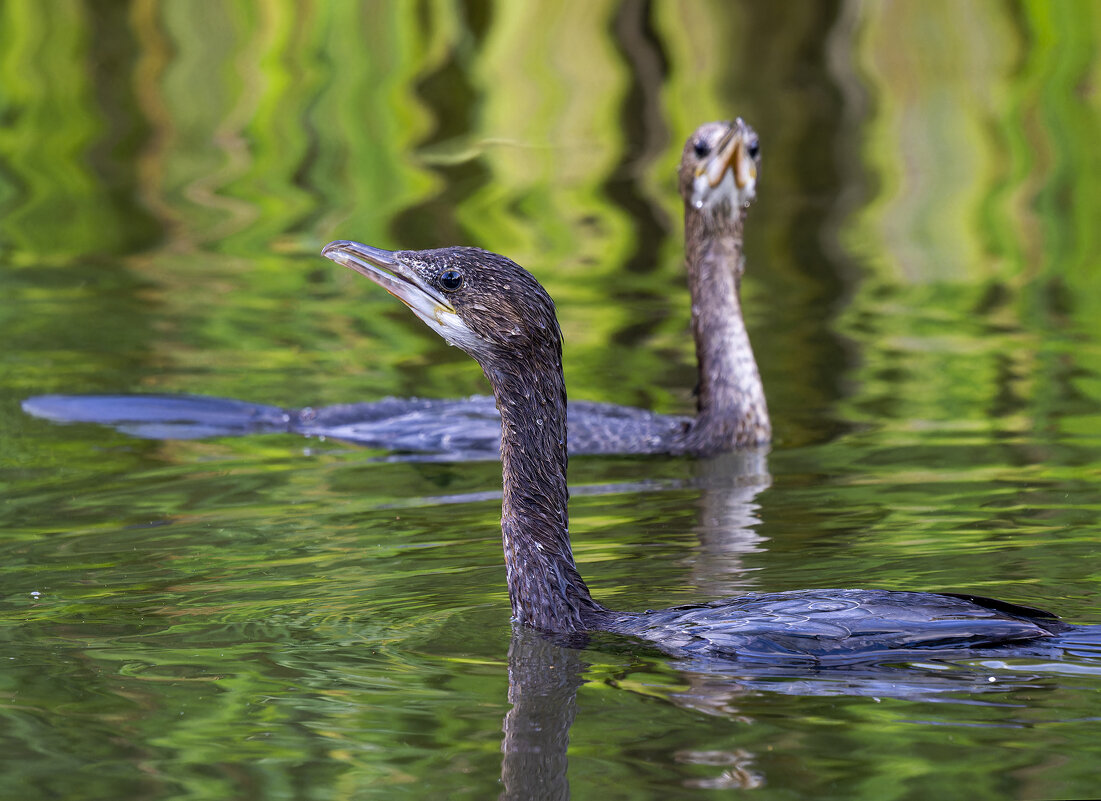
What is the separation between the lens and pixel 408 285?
211 inches

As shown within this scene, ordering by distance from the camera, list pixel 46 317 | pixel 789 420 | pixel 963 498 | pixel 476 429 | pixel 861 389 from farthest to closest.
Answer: pixel 46 317 → pixel 861 389 → pixel 789 420 → pixel 476 429 → pixel 963 498

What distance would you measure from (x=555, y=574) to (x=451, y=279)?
3.30ft

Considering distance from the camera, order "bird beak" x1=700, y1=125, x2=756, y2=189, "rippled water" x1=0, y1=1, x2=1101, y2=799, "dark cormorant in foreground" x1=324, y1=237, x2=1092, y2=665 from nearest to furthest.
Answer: "rippled water" x1=0, y1=1, x2=1101, y2=799, "dark cormorant in foreground" x1=324, y1=237, x2=1092, y2=665, "bird beak" x1=700, y1=125, x2=756, y2=189

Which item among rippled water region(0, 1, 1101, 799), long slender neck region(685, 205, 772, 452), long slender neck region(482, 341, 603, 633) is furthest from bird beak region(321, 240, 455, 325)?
long slender neck region(685, 205, 772, 452)

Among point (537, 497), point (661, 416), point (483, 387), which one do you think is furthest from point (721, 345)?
point (537, 497)

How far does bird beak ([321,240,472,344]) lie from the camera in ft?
17.5

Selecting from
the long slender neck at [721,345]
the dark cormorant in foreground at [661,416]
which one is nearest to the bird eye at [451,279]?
the dark cormorant in foreground at [661,416]

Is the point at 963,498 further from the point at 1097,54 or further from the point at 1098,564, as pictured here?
the point at 1097,54

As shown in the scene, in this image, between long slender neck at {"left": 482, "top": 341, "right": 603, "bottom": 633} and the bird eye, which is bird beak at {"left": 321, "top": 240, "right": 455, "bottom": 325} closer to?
the bird eye

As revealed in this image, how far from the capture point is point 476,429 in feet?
28.5

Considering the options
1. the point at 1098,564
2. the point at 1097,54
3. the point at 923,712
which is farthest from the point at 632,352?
the point at 1097,54

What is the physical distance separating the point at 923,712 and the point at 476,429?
4.52m

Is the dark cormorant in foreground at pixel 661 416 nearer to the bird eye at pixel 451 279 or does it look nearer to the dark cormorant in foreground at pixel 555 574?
the dark cormorant in foreground at pixel 555 574

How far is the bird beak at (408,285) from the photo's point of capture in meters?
5.32
